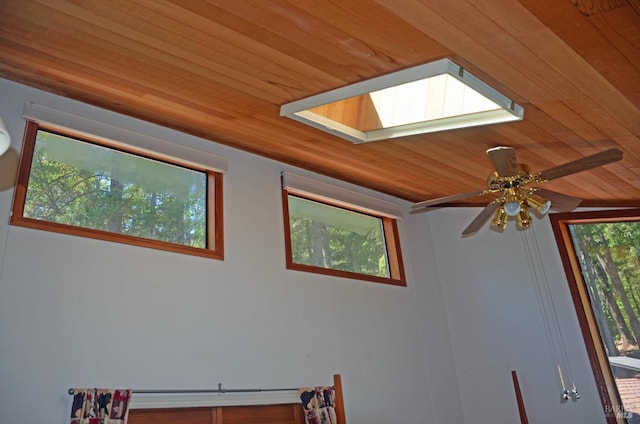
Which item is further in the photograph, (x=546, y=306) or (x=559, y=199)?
(x=546, y=306)

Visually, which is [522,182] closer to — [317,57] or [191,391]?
[317,57]

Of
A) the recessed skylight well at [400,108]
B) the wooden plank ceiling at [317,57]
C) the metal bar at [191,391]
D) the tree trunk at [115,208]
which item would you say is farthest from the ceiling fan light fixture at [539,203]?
the tree trunk at [115,208]

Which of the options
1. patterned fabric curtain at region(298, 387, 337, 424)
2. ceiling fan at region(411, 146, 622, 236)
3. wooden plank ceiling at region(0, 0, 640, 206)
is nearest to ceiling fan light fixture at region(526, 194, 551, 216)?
ceiling fan at region(411, 146, 622, 236)

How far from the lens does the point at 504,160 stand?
3270 mm

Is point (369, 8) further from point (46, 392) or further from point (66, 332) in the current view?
point (46, 392)

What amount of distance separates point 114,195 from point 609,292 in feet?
13.7

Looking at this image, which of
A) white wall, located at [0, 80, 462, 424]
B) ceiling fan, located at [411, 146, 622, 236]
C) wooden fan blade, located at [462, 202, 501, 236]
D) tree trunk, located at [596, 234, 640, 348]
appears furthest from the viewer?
tree trunk, located at [596, 234, 640, 348]

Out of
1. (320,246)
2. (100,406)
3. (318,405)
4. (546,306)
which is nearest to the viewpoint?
(100,406)

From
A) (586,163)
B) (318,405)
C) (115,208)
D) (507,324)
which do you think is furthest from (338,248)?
(586,163)

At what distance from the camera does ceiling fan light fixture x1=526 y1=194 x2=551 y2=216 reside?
3.36 meters

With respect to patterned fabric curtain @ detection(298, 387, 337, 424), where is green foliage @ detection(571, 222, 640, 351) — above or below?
above

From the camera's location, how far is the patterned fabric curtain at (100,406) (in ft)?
8.50

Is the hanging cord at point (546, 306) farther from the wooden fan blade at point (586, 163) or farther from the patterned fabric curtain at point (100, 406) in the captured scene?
the patterned fabric curtain at point (100, 406)

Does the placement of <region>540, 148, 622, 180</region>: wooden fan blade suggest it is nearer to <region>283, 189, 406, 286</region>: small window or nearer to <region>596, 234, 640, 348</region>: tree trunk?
<region>283, 189, 406, 286</region>: small window
